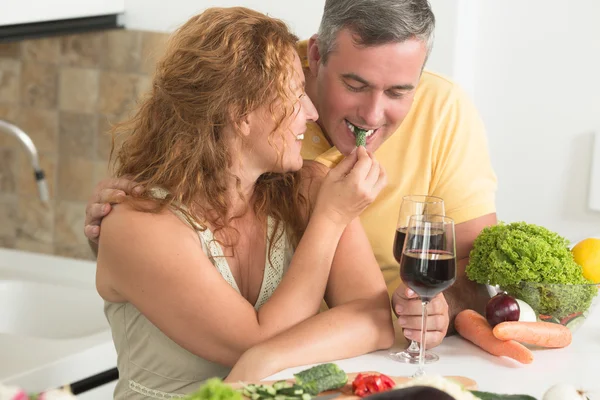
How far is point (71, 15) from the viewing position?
3256mm

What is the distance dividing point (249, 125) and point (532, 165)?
1814 millimetres

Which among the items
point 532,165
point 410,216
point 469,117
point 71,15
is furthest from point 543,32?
point 410,216

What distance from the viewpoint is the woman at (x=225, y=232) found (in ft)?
5.78

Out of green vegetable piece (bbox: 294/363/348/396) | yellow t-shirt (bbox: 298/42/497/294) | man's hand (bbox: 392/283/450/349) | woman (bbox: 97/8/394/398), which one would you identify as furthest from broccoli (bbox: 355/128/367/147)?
green vegetable piece (bbox: 294/363/348/396)

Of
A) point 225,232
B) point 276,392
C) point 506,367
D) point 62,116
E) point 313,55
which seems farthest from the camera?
point 62,116

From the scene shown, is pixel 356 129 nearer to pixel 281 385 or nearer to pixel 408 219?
pixel 408 219

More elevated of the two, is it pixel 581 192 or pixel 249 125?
pixel 249 125

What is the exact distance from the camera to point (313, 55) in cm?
222

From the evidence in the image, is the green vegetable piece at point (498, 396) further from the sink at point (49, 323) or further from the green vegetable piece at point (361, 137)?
the sink at point (49, 323)

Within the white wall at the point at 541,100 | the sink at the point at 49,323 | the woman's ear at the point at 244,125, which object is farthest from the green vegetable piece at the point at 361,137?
the white wall at the point at 541,100

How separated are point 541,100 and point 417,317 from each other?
184 cm

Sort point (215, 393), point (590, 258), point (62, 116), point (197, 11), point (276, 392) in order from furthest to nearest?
point (62, 116)
point (197, 11)
point (590, 258)
point (276, 392)
point (215, 393)

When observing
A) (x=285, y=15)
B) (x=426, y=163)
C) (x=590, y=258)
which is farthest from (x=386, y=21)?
(x=285, y=15)

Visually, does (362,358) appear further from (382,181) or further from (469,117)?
(469,117)
